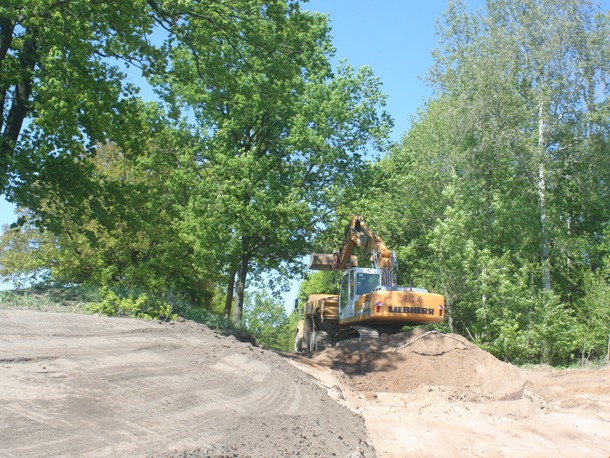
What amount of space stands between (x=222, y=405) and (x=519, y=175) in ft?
80.7

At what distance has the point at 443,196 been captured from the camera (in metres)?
31.3

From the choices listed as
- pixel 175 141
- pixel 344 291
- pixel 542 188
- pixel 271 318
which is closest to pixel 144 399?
pixel 344 291

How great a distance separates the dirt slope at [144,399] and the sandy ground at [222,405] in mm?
19

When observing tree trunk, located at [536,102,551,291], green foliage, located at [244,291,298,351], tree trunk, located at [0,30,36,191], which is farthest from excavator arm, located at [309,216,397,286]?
green foliage, located at [244,291,298,351]

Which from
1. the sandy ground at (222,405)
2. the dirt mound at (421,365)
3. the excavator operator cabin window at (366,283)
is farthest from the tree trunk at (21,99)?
the excavator operator cabin window at (366,283)

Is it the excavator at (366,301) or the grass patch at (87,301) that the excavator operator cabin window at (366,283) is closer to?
the excavator at (366,301)

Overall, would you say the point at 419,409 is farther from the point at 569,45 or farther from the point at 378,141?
the point at 569,45

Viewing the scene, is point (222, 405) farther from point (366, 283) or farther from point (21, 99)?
point (366, 283)

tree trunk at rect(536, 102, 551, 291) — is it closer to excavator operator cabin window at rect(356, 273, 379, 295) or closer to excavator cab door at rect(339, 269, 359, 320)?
excavator operator cabin window at rect(356, 273, 379, 295)

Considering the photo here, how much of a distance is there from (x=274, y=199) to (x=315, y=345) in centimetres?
596

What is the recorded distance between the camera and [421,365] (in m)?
17.1

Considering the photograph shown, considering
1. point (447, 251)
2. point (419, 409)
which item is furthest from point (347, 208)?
point (419, 409)

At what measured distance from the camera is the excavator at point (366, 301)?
1814 cm

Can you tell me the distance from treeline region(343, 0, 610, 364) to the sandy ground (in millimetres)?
10414
